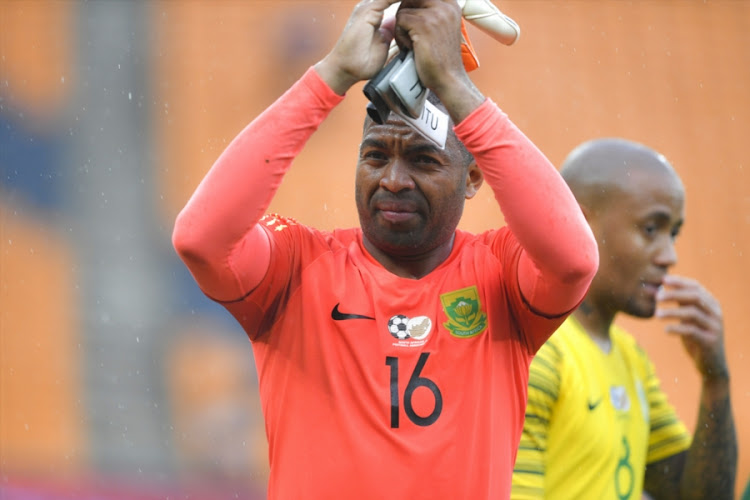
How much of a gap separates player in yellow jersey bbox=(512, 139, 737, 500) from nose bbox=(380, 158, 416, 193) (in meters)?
1.12

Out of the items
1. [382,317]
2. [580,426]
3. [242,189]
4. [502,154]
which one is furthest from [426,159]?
[580,426]

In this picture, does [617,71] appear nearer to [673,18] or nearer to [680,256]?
[673,18]

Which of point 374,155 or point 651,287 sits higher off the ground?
point 374,155

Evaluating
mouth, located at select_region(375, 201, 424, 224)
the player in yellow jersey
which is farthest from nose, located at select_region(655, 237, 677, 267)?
mouth, located at select_region(375, 201, 424, 224)

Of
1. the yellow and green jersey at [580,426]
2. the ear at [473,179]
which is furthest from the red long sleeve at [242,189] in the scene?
the yellow and green jersey at [580,426]

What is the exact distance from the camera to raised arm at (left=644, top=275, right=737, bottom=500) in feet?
12.3

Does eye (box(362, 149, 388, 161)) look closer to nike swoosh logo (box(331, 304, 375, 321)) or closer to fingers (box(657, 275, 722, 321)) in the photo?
nike swoosh logo (box(331, 304, 375, 321))

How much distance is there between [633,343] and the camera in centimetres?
409

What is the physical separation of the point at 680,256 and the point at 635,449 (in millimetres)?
8071

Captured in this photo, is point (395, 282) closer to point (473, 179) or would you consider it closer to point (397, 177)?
point (397, 177)

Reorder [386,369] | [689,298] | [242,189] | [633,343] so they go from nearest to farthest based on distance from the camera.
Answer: [242,189], [386,369], [689,298], [633,343]

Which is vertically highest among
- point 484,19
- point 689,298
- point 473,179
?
point 484,19

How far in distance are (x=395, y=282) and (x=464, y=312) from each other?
0.64 ft

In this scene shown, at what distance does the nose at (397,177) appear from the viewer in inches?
101
